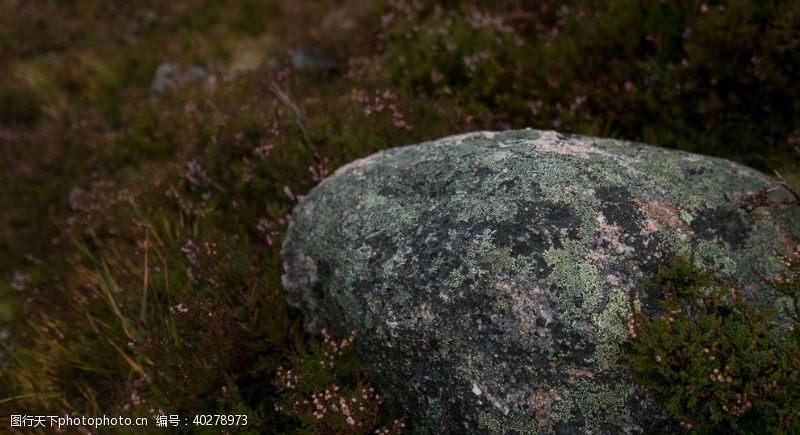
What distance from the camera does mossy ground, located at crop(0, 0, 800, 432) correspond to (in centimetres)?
373

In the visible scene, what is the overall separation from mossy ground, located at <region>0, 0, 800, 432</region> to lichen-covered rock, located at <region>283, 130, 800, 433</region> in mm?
507

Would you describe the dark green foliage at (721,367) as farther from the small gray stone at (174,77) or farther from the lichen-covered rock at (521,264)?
the small gray stone at (174,77)

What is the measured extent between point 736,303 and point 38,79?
9.51m

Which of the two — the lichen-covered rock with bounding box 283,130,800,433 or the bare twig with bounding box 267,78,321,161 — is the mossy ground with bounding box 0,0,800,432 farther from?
the lichen-covered rock with bounding box 283,130,800,433

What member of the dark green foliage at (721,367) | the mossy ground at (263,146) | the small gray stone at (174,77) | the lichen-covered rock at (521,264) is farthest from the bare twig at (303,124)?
the dark green foliage at (721,367)

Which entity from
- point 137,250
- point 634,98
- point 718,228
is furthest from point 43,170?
point 718,228

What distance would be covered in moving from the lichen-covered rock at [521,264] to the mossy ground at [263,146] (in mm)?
507

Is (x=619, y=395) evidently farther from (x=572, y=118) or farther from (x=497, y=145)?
(x=572, y=118)

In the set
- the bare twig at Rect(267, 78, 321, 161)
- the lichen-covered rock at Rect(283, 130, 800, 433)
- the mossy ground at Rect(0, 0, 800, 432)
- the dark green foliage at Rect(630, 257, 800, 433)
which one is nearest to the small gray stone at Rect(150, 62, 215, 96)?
the mossy ground at Rect(0, 0, 800, 432)

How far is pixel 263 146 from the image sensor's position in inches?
197

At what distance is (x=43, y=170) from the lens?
698 cm

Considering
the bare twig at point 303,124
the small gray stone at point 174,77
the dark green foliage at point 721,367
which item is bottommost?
the small gray stone at point 174,77

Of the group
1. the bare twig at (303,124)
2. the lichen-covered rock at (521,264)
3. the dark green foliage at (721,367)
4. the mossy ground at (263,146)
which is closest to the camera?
the dark green foliage at (721,367)

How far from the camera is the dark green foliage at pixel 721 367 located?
235cm
